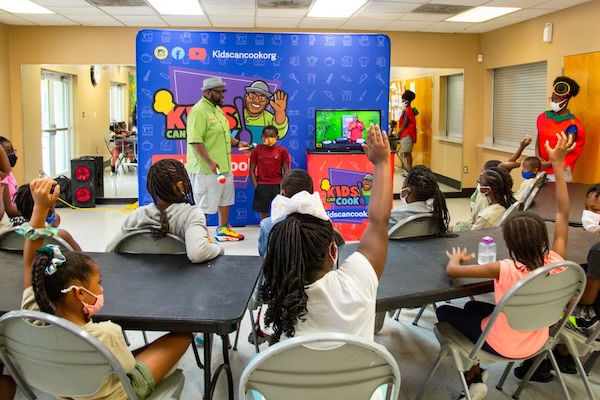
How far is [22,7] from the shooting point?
705 centimetres

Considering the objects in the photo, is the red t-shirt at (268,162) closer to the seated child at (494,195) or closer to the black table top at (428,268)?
the seated child at (494,195)

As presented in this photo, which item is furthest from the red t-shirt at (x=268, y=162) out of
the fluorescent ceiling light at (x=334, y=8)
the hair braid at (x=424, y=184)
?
the hair braid at (x=424, y=184)

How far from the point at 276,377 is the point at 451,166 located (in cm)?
875

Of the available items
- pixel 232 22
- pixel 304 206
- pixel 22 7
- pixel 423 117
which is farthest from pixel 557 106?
pixel 22 7

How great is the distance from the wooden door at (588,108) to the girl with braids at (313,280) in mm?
5418

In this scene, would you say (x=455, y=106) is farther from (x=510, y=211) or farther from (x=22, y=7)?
(x=22, y=7)

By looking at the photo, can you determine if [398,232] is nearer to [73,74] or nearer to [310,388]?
[310,388]

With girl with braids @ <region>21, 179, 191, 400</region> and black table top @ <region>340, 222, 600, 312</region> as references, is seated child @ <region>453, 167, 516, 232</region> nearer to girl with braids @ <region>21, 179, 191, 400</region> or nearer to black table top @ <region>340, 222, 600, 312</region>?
black table top @ <region>340, 222, 600, 312</region>

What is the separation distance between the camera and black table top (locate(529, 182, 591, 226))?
11.9 ft

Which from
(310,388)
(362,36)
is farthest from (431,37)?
(310,388)

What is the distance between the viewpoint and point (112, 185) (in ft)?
30.8

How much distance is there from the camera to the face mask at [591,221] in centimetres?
331

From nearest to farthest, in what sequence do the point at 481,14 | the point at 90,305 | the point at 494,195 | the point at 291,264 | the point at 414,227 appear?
the point at 291,264 → the point at 90,305 → the point at 414,227 → the point at 494,195 → the point at 481,14

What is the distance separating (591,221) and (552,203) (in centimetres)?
70
